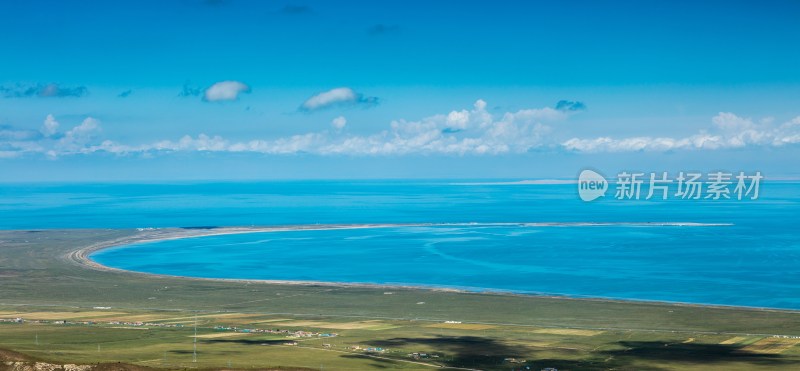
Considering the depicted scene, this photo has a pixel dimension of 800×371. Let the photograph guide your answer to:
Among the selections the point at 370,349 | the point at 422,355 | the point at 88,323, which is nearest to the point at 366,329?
the point at 370,349

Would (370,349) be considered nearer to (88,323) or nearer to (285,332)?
(285,332)

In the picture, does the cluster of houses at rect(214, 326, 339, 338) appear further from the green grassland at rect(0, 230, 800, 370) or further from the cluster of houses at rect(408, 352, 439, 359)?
the cluster of houses at rect(408, 352, 439, 359)

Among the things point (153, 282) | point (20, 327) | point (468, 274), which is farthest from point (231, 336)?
point (468, 274)

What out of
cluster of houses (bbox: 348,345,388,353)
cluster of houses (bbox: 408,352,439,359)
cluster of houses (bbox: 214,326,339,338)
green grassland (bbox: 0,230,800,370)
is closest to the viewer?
green grassland (bbox: 0,230,800,370)

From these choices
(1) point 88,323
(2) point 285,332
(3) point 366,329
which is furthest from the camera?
(1) point 88,323

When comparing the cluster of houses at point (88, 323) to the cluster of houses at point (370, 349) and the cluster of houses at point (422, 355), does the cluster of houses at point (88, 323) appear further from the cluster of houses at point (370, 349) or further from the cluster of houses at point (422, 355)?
the cluster of houses at point (422, 355)

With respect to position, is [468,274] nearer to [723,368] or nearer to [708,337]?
[708,337]

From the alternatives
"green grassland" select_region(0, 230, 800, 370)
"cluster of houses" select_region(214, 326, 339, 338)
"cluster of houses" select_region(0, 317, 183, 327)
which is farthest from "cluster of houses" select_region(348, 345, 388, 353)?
"cluster of houses" select_region(0, 317, 183, 327)

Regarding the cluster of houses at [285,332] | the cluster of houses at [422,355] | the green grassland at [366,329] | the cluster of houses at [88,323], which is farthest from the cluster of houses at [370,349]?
the cluster of houses at [88,323]

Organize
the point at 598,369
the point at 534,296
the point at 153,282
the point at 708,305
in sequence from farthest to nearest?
the point at 153,282
the point at 534,296
the point at 708,305
the point at 598,369
